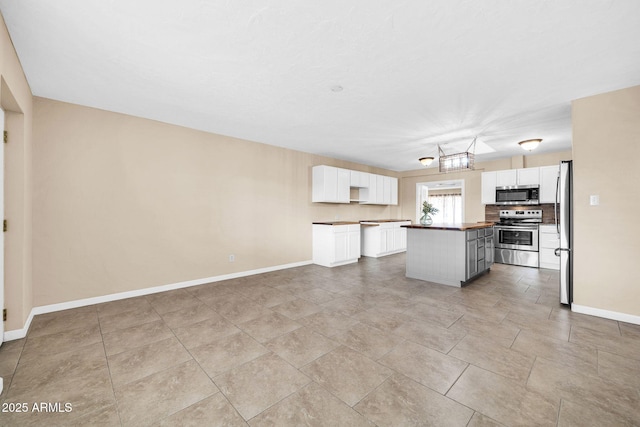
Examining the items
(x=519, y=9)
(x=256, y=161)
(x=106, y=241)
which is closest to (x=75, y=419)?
(x=106, y=241)

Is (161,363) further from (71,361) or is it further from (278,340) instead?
(278,340)

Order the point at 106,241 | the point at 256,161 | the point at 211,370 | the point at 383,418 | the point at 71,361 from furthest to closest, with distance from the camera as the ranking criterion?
the point at 256,161 < the point at 106,241 < the point at 71,361 < the point at 211,370 < the point at 383,418

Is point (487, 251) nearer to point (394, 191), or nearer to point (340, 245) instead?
point (340, 245)

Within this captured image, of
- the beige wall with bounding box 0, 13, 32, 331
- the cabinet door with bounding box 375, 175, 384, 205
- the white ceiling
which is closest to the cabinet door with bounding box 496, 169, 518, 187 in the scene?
the white ceiling

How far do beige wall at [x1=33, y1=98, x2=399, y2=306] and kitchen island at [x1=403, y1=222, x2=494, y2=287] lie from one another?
8.48 feet

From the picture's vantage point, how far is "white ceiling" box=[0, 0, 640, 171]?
70.4 inches

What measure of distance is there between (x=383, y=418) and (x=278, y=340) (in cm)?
119

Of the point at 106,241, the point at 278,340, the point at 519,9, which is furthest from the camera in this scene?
the point at 106,241

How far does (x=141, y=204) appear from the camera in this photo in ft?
12.3

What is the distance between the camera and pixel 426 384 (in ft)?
5.93

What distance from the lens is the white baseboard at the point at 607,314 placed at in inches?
110

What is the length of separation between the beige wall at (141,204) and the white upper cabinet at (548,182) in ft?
18.0

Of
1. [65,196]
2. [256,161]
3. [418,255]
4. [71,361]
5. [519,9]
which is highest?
[519,9]

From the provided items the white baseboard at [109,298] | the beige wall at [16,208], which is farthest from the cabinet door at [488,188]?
the beige wall at [16,208]
